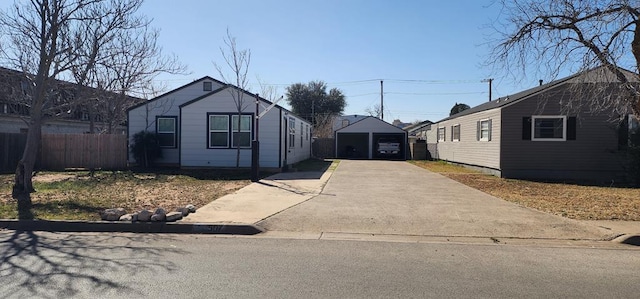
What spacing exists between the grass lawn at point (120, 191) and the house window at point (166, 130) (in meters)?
3.03

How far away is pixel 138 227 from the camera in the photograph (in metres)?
8.60

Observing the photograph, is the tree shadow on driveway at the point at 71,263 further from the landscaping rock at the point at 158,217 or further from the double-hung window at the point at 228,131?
the double-hung window at the point at 228,131

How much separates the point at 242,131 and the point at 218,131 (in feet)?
3.59

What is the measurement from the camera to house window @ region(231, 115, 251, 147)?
20438 mm

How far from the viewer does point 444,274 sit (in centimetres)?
575

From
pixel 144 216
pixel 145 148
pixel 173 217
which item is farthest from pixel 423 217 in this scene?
pixel 145 148

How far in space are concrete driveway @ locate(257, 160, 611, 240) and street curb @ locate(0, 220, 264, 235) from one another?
0.55 meters

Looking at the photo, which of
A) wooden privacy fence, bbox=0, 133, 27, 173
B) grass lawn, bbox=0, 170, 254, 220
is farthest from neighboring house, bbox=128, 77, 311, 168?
wooden privacy fence, bbox=0, 133, 27, 173

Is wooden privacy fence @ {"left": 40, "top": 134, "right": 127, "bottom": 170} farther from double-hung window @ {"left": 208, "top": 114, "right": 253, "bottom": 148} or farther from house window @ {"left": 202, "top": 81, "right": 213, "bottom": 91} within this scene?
double-hung window @ {"left": 208, "top": 114, "right": 253, "bottom": 148}

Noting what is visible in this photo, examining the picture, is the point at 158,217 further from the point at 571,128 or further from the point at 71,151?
the point at 571,128

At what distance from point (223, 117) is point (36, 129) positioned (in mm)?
8950

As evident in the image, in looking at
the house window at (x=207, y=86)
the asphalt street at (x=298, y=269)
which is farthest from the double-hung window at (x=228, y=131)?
the asphalt street at (x=298, y=269)

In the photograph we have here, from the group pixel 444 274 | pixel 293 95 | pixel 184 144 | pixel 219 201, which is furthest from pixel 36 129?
pixel 293 95

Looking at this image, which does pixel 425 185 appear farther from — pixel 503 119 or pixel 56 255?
pixel 56 255
